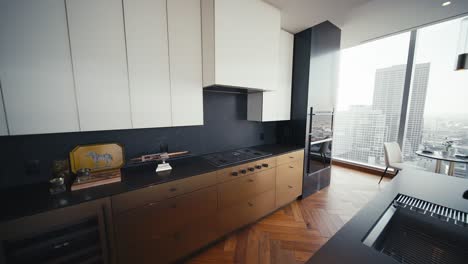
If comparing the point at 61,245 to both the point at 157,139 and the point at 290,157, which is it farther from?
the point at 290,157

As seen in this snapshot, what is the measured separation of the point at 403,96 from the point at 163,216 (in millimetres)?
4818

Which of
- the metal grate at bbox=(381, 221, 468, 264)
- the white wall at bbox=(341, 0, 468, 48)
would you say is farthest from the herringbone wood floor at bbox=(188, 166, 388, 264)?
the white wall at bbox=(341, 0, 468, 48)

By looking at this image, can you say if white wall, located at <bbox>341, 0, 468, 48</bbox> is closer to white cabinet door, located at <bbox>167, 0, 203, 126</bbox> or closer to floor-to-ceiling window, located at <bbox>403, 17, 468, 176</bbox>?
floor-to-ceiling window, located at <bbox>403, 17, 468, 176</bbox>

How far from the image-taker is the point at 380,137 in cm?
364

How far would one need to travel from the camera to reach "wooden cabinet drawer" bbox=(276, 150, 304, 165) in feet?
7.00

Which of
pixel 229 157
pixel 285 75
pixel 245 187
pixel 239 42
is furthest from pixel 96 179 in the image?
pixel 285 75

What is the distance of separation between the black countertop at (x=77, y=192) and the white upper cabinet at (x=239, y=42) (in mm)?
922

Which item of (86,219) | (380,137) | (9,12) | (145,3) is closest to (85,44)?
(9,12)

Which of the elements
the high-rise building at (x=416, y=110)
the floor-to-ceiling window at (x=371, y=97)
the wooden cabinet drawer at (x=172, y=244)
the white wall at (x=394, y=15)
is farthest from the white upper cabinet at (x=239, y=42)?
the high-rise building at (x=416, y=110)

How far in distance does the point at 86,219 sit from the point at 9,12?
1.32m

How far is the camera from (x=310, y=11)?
192cm

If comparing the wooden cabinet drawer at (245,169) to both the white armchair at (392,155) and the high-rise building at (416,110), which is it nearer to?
the white armchair at (392,155)

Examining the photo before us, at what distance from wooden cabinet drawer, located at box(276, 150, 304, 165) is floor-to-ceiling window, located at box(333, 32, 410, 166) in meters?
2.58

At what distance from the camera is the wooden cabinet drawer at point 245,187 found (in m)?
1.64
